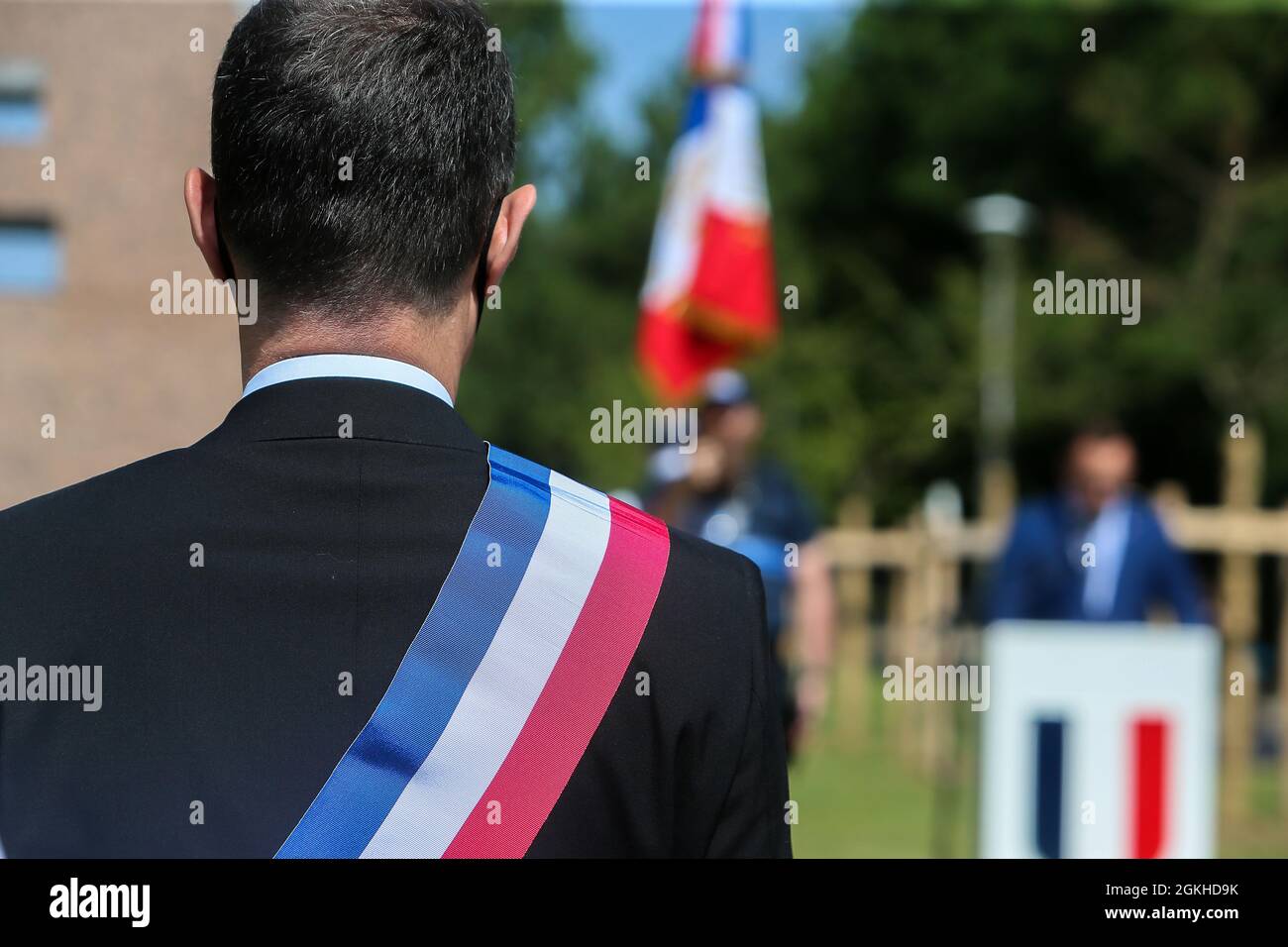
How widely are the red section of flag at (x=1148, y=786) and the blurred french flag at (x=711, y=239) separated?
3.35 metres

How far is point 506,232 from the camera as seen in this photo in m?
1.55

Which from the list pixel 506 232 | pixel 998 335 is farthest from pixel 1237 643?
pixel 998 335

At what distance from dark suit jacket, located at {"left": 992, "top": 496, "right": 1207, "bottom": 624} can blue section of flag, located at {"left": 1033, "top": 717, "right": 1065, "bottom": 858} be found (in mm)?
2351

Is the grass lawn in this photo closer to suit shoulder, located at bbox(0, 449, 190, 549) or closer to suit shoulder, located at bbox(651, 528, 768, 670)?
suit shoulder, located at bbox(651, 528, 768, 670)

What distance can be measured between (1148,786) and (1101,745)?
0.54 ft

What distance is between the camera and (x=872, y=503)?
2897 centimetres

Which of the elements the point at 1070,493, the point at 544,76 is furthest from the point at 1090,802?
the point at 544,76

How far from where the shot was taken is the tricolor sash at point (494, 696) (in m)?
1.33

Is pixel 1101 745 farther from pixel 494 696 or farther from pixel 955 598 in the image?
pixel 955 598

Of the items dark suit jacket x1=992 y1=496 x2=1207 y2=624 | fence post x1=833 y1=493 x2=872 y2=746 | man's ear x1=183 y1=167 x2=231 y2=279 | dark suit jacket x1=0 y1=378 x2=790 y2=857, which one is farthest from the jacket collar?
fence post x1=833 y1=493 x2=872 y2=746

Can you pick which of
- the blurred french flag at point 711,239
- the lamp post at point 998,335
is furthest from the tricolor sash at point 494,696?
the lamp post at point 998,335

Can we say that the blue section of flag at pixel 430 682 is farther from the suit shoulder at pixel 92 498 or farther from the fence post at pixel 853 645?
the fence post at pixel 853 645

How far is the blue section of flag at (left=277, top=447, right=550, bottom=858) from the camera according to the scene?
132 cm
